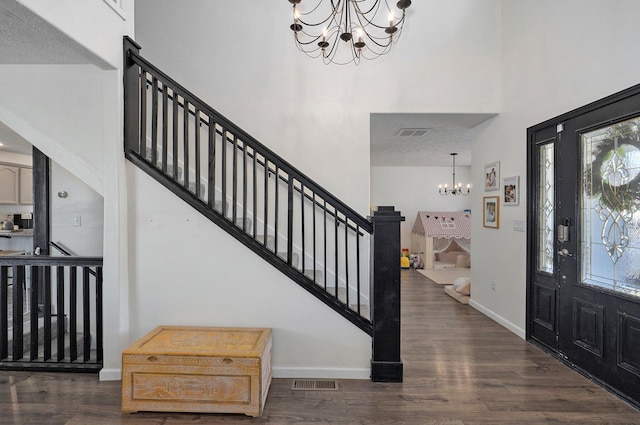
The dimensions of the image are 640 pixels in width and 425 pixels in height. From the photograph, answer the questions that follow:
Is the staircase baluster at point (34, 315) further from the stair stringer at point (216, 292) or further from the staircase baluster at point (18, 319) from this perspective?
the stair stringer at point (216, 292)

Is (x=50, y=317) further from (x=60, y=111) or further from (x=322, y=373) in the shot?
(x=322, y=373)

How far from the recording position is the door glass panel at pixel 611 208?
2459 mm

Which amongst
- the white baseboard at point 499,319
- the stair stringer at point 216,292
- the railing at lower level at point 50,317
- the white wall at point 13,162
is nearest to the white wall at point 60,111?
the stair stringer at point 216,292

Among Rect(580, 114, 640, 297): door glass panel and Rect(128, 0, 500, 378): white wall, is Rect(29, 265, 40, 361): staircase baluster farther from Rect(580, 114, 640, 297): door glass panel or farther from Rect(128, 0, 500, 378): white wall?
Rect(580, 114, 640, 297): door glass panel

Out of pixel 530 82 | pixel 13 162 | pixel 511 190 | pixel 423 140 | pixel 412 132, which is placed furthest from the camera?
pixel 13 162

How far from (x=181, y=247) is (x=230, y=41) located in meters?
2.73

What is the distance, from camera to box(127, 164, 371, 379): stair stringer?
2.72 metres

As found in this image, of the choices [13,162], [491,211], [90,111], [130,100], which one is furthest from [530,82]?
[13,162]

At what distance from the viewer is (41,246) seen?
3584 mm

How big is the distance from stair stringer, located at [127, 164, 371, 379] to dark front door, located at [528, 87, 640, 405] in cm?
186

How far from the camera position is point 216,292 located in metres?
2.74

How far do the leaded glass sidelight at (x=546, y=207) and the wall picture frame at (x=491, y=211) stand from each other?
69 centimetres

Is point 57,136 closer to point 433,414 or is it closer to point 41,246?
point 41,246

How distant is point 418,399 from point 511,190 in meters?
2.69
